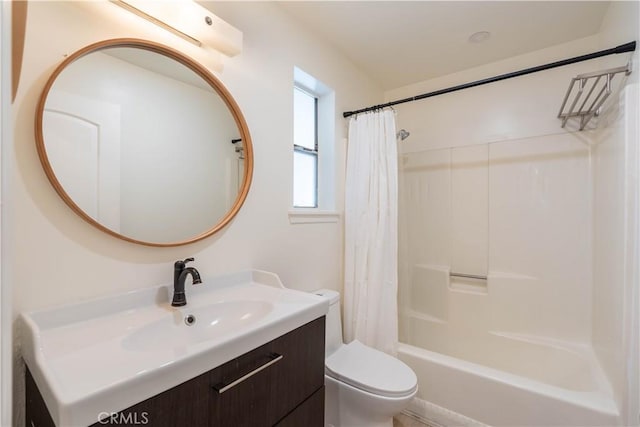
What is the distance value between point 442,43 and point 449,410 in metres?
2.38

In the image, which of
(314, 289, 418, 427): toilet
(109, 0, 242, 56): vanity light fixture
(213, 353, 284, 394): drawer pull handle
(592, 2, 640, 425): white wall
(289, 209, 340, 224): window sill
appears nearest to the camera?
(213, 353, 284, 394): drawer pull handle

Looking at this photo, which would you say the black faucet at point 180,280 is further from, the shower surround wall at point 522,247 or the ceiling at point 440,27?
the ceiling at point 440,27

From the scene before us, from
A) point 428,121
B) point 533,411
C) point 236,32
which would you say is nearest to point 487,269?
point 533,411

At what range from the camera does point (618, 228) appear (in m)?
1.41

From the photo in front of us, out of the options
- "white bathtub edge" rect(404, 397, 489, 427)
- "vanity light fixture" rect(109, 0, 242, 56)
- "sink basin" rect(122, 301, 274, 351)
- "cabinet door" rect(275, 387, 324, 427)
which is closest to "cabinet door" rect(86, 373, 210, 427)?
"sink basin" rect(122, 301, 274, 351)

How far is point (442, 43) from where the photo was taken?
204cm

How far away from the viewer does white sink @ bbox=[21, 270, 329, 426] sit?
0.58m

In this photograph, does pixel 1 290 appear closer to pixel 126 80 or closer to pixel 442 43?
pixel 126 80

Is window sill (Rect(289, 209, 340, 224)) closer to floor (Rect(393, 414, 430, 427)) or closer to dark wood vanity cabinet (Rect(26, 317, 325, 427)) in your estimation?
dark wood vanity cabinet (Rect(26, 317, 325, 427))

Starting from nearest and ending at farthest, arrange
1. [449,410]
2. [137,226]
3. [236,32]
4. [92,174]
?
[92,174] → [137,226] → [236,32] → [449,410]

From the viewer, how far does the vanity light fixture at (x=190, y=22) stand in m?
1.03

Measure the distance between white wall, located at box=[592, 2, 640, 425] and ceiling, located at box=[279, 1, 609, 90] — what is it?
235 mm

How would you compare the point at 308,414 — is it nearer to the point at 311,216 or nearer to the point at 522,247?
the point at 311,216

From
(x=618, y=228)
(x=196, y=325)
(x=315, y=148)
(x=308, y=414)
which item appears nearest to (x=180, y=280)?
(x=196, y=325)
